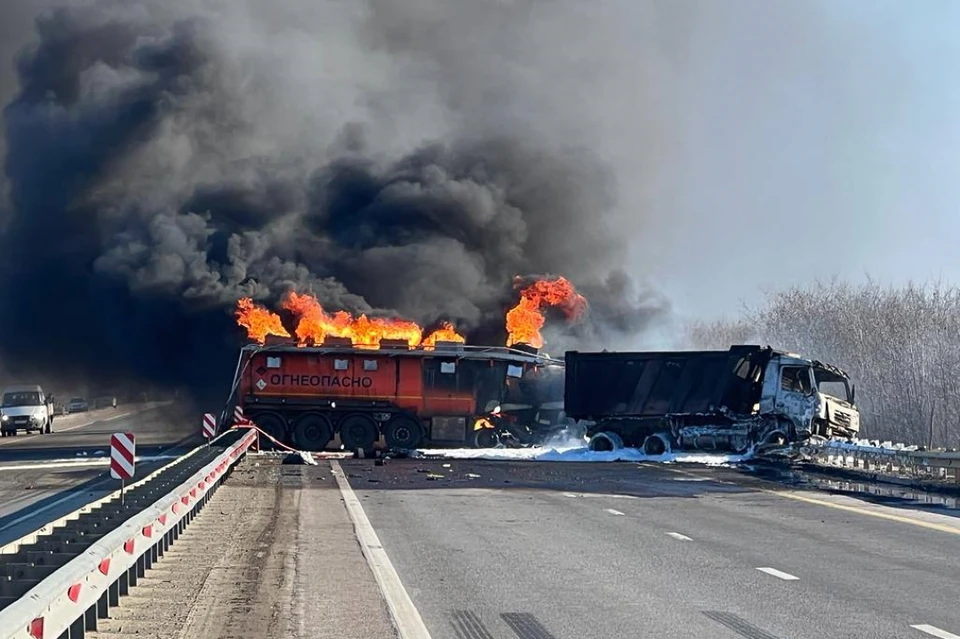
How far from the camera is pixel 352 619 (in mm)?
8883

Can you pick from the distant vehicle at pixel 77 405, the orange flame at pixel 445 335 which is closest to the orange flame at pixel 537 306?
the orange flame at pixel 445 335

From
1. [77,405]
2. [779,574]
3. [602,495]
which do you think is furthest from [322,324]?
[77,405]

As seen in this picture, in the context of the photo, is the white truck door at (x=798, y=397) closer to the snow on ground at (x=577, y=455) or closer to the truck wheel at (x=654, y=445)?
the snow on ground at (x=577, y=455)

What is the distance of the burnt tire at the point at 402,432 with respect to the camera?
35.0 meters

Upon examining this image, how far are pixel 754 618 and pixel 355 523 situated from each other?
774 cm

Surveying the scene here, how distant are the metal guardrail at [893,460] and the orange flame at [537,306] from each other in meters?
16.5

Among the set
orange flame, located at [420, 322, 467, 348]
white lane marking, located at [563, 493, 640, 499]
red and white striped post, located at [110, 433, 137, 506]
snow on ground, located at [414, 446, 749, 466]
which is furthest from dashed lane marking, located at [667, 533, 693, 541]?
orange flame, located at [420, 322, 467, 348]

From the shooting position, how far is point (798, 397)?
31.4m

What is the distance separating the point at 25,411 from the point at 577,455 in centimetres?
2837

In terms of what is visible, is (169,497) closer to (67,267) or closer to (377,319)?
(377,319)

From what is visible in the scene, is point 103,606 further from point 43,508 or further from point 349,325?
point 349,325

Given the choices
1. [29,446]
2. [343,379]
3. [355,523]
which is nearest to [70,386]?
[29,446]

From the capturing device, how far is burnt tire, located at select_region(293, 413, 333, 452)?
34.7 metres

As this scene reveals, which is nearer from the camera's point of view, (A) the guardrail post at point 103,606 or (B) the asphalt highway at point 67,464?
(A) the guardrail post at point 103,606
